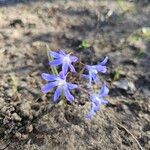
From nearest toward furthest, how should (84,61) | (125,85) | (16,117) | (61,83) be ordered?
1. (61,83)
2. (16,117)
3. (125,85)
4. (84,61)

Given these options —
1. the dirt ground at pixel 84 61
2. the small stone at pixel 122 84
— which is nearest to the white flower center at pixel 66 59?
the dirt ground at pixel 84 61

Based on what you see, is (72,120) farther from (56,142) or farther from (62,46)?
(62,46)

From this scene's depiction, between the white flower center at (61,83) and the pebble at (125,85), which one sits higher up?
the white flower center at (61,83)

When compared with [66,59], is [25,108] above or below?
below

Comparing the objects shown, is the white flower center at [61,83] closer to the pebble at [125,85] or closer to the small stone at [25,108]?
the small stone at [25,108]

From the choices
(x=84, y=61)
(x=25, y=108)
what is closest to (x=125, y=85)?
(x=84, y=61)

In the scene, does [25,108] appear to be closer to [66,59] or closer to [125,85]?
[66,59]

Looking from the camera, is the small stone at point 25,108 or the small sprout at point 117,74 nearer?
the small stone at point 25,108

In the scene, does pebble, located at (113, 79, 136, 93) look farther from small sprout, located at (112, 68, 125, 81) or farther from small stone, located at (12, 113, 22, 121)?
small stone, located at (12, 113, 22, 121)
